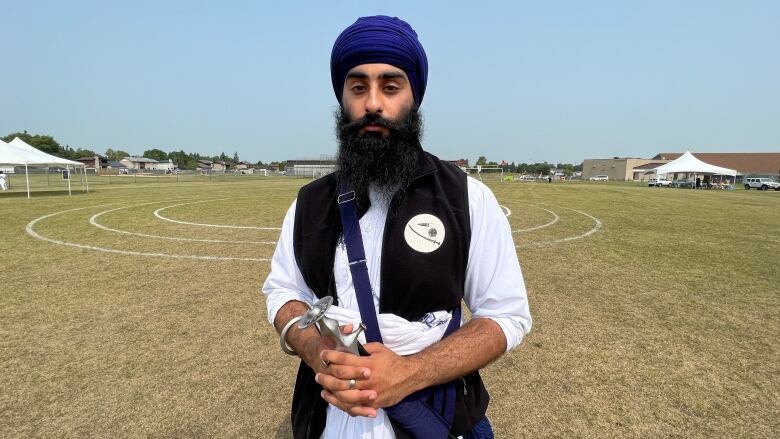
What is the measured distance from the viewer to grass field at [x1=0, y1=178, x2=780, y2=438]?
11.1 feet

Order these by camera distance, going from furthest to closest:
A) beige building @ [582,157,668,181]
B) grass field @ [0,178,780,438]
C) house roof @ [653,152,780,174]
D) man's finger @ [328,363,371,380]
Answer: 1. beige building @ [582,157,668,181]
2. house roof @ [653,152,780,174]
3. grass field @ [0,178,780,438]
4. man's finger @ [328,363,371,380]

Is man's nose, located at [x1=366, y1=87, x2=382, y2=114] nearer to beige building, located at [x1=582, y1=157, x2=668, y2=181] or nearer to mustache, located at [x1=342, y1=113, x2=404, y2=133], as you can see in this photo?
mustache, located at [x1=342, y1=113, x2=404, y2=133]

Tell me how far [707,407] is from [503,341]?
11.0ft

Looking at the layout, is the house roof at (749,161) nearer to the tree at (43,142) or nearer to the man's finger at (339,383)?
the man's finger at (339,383)

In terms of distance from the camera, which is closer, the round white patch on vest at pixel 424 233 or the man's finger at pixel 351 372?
the man's finger at pixel 351 372

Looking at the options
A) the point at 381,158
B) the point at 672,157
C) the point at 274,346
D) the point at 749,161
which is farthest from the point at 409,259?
the point at 672,157

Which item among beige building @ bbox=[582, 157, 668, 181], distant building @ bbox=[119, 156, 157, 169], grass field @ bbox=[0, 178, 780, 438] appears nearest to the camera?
grass field @ bbox=[0, 178, 780, 438]

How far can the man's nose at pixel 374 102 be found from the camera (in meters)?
1.49

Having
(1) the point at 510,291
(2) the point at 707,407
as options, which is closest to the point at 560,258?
(2) the point at 707,407

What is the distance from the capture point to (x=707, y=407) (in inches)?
138

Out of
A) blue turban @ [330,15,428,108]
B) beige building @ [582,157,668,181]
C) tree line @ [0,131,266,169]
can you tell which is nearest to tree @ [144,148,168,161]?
tree line @ [0,131,266,169]

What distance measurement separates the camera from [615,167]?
109 meters

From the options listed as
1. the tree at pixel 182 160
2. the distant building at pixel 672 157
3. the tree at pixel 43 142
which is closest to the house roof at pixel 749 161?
the distant building at pixel 672 157

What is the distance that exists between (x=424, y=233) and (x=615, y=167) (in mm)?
123662
